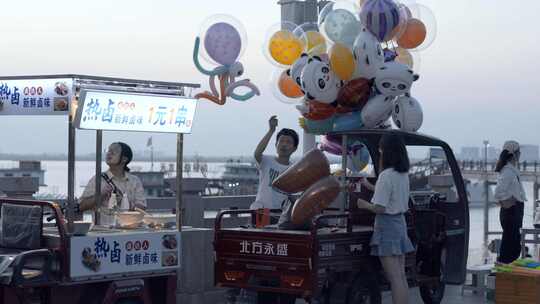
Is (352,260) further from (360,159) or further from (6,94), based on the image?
(6,94)

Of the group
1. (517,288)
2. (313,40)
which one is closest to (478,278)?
(517,288)

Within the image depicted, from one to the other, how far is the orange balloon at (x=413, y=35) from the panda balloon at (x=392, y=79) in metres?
0.89

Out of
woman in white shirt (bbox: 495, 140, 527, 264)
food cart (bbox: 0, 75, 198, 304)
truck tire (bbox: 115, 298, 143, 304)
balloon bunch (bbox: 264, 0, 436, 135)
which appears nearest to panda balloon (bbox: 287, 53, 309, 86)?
balloon bunch (bbox: 264, 0, 436, 135)

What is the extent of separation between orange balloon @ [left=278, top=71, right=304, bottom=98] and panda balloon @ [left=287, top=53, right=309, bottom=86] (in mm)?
347

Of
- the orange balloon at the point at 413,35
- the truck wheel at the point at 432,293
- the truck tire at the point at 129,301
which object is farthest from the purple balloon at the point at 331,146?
the truck tire at the point at 129,301

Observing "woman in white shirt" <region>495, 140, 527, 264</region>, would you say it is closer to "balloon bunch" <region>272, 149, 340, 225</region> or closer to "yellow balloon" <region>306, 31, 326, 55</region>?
"yellow balloon" <region>306, 31, 326, 55</region>

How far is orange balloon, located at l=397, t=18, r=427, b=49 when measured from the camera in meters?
11.1

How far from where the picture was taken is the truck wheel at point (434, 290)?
10133mm

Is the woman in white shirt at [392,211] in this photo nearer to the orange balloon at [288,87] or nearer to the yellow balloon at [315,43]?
the yellow balloon at [315,43]

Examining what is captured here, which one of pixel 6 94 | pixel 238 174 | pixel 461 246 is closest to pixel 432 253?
pixel 461 246

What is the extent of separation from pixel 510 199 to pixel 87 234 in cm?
639

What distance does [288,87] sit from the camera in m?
11.3

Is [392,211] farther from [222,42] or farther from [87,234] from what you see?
[222,42]

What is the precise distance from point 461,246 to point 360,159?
1549 mm
